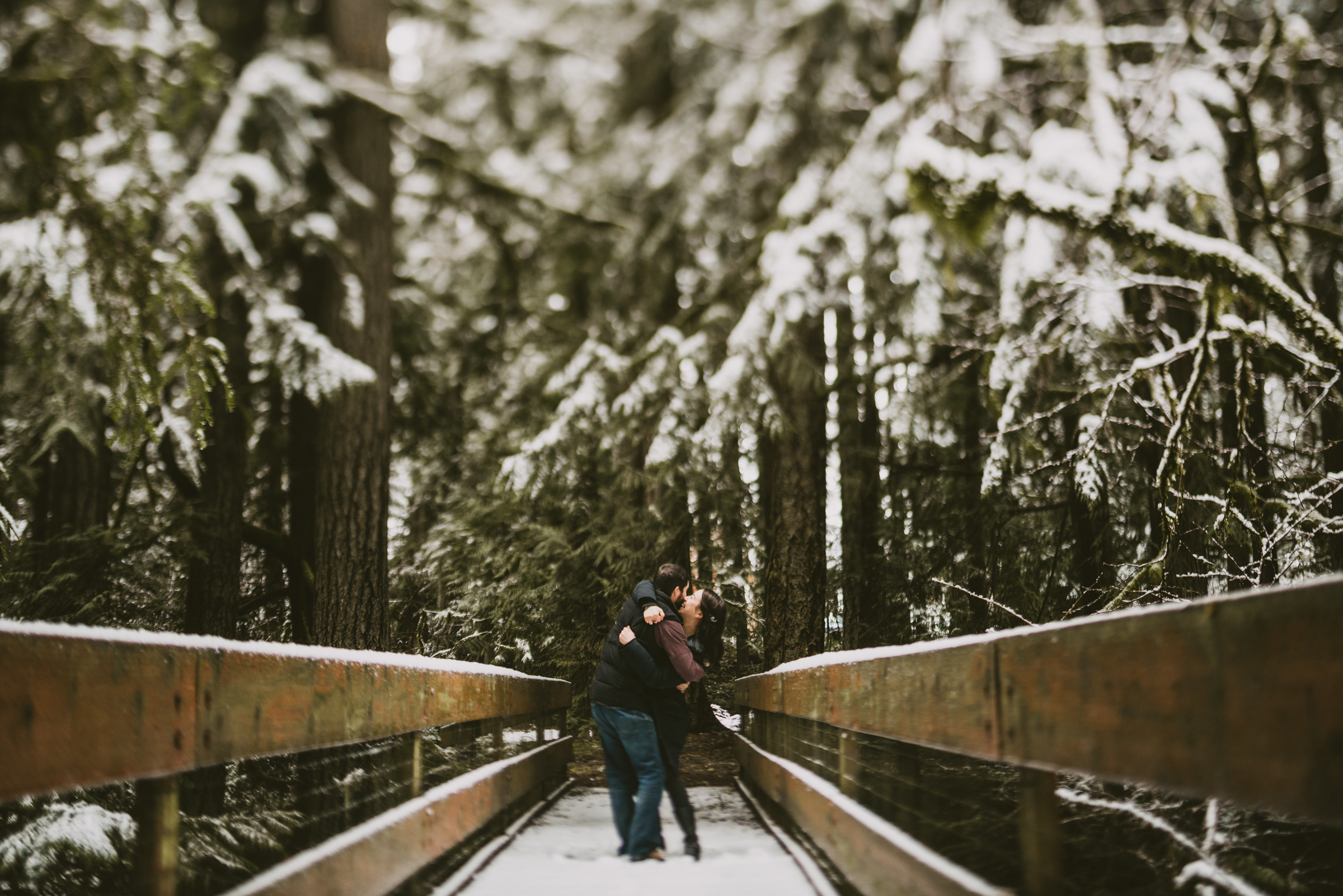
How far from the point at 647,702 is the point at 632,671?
8.4 inches

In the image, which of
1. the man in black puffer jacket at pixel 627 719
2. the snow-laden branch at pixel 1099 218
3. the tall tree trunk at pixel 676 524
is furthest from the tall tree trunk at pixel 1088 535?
the tall tree trunk at pixel 676 524

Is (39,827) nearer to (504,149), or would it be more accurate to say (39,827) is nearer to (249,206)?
(504,149)

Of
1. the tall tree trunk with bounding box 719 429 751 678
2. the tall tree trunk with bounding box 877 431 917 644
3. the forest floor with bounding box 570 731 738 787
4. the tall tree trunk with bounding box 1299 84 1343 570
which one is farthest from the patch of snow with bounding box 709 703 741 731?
the tall tree trunk with bounding box 1299 84 1343 570

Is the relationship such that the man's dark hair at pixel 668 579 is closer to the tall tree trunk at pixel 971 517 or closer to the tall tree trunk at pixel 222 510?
the tall tree trunk at pixel 971 517

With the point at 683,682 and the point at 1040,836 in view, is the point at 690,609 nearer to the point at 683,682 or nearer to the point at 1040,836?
the point at 683,682

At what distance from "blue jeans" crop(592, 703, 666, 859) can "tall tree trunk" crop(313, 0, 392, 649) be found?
295cm

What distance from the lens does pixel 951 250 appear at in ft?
14.6

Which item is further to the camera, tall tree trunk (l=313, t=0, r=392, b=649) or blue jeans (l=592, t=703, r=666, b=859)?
tall tree trunk (l=313, t=0, r=392, b=649)

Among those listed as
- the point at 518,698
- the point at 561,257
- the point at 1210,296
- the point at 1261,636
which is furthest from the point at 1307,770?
the point at 561,257

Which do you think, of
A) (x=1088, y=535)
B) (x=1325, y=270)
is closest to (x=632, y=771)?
(x=1088, y=535)

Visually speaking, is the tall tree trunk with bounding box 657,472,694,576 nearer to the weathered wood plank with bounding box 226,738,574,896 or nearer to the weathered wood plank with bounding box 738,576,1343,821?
the weathered wood plank with bounding box 226,738,574,896

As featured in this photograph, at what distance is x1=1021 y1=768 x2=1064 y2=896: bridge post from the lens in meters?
2.14

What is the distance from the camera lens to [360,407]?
7.79 meters

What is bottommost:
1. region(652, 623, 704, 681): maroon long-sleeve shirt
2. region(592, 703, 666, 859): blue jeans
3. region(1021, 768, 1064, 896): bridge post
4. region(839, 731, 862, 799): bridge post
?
region(592, 703, 666, 859): blue jeans
